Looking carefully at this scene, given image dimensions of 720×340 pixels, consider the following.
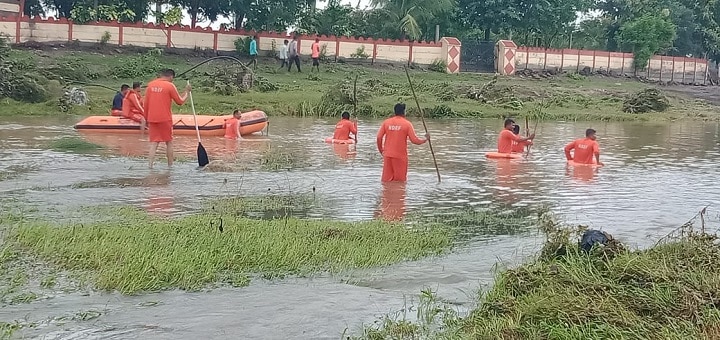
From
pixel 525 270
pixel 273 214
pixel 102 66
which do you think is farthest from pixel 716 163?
pixel 102 66

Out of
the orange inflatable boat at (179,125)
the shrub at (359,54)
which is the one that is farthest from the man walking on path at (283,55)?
Answer: the orange inflatable boat at (179,125)

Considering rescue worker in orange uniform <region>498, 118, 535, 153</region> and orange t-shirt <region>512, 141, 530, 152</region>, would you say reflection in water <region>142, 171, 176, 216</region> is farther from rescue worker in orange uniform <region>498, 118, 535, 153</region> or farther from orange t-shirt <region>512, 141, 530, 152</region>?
orange t-shirt <region>512, 141, 530, 152</region>

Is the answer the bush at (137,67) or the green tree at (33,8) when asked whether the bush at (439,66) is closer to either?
the bush at (137,67)

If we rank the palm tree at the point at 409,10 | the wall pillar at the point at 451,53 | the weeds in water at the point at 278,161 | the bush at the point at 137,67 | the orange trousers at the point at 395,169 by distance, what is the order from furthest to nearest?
the palm tree at the point at 409,10 < the wall pillar at the point at 451,53 < the bush at the point at 137,67 < the weeds in water at the point at 278,161 < the orange trousers at the point at 395,169

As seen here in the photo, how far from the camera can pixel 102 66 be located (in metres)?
30.5

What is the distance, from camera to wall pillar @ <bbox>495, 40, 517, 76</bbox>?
41.8 metres

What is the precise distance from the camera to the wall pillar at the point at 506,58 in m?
41.8

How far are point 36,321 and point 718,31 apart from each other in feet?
172

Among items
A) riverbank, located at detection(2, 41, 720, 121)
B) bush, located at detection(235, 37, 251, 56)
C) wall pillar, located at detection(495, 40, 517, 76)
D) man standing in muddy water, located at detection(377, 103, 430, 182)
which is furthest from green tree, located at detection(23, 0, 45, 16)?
man standing in muddy water, located at detection(377, 103, 430, 182)

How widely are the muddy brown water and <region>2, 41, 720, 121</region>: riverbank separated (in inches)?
124

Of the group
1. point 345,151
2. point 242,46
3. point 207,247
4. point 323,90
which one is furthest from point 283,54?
point 207,247

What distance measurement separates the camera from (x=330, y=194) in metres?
12.1

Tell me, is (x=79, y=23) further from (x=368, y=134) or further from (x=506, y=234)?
(x=506, y=234)

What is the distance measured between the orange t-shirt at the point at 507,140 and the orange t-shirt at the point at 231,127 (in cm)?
625
